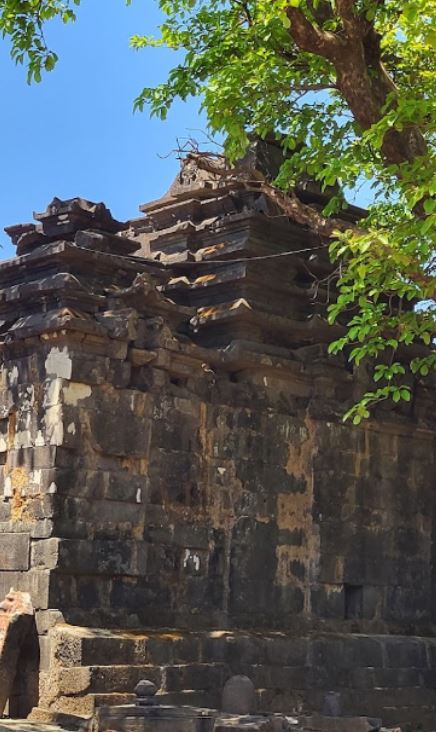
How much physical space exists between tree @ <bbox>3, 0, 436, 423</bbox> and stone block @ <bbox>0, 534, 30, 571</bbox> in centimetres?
381

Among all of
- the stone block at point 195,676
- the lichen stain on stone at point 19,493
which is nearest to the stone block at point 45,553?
the lichen stain on stone at point 19,493

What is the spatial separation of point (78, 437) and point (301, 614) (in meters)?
3.87

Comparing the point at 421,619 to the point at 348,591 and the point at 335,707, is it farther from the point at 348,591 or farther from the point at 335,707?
the point at 335,707

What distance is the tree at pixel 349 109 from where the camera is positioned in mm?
11992

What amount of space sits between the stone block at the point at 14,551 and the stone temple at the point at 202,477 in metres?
0.02

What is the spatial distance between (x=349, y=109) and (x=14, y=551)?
6.10 metres

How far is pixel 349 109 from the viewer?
13508 mm

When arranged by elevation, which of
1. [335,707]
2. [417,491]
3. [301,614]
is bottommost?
[335,707]

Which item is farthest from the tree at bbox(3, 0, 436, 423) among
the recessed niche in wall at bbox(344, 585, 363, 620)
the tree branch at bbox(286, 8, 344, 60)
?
the recessed niche in wall at bbox(344, 585, 363, 620)

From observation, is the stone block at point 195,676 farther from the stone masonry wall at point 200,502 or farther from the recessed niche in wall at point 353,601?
the recessed niche in wall at point 353,601

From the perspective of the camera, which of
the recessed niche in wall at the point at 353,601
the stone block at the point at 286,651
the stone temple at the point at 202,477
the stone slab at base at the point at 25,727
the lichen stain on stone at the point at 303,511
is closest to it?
the stone slab at base at the point at 25,727

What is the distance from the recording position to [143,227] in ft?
55.1

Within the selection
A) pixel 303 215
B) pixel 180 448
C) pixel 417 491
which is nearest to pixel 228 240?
pixel 303 215

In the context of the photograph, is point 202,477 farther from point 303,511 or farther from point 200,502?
point 303,511
